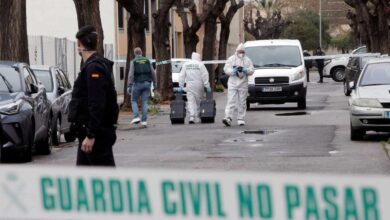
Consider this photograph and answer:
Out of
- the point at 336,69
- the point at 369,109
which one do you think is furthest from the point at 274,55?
the point at 336,69

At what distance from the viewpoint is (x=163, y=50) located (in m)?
33.9

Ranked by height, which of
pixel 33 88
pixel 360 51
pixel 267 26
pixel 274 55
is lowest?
pixel 33 88

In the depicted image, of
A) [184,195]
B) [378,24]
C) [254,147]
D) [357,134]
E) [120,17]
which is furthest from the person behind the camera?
[120,17]

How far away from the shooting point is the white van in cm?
2820

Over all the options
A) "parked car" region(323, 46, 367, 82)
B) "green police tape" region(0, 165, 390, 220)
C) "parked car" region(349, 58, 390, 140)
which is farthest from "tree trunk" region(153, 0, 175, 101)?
"green police tape" region(0, 165, 390, 220)

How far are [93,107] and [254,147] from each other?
346 inches

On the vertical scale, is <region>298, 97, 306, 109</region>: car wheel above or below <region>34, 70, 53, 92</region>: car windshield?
below

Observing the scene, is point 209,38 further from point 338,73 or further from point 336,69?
point 338,73

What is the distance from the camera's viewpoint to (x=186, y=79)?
2269cm

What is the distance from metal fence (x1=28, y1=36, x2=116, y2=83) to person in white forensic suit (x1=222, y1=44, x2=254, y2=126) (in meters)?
13.9

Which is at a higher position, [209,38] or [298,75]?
[209,38]

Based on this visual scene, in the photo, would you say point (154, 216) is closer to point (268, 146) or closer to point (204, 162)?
point (204, 162)

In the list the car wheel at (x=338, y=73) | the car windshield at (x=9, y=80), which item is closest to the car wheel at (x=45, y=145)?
the car windshield at (x=9, y=80)

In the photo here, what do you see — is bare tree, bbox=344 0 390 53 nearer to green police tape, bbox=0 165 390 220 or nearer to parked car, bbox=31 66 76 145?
parked car, bbox=31 66 76 145
